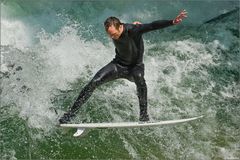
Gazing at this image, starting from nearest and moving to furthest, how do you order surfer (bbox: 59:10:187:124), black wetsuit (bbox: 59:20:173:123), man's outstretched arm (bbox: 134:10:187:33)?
man's outstretched arm (bbox: 134:10:187:33) → surfer (bbox: 59:10:187:124) → black wetsuit (bbox: 59:20:173:123)

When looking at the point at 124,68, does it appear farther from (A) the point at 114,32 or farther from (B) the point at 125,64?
(A) the point at 114,32

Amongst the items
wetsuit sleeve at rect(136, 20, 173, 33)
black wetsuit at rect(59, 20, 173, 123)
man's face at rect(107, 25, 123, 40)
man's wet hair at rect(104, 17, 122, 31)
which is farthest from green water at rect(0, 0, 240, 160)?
wetsuit sleeve at rect(136, 20, 173, 33)

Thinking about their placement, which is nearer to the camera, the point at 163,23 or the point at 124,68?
the point at 163,23

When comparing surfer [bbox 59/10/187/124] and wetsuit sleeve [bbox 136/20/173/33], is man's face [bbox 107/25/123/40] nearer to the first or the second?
surfer [bbox 59/10/187/124]

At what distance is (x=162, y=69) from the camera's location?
41.2ft

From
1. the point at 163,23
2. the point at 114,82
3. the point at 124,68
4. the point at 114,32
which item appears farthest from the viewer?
the point at 114,82

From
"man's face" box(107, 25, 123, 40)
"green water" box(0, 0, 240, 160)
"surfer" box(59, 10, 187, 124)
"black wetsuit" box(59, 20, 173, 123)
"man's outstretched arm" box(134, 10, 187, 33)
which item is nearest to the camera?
"man's outstretched arm" box(134, 10, 187, 33)

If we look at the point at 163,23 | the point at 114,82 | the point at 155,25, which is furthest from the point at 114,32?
the point at 114,82

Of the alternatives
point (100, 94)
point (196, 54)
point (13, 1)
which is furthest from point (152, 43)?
point (13, 1)

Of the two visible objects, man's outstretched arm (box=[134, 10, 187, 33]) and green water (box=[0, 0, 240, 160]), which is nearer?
man's outstretched arm (box=[134, 10, 187, 33])

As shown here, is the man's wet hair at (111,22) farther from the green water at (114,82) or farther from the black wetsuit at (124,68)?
the green water at (114,82)

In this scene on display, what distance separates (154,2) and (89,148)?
7.53 metres

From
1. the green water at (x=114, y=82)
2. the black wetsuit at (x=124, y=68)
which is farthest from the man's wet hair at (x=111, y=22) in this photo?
the green water at (x=114, y=82)

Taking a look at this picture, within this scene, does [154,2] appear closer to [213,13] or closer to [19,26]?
[213,13]
